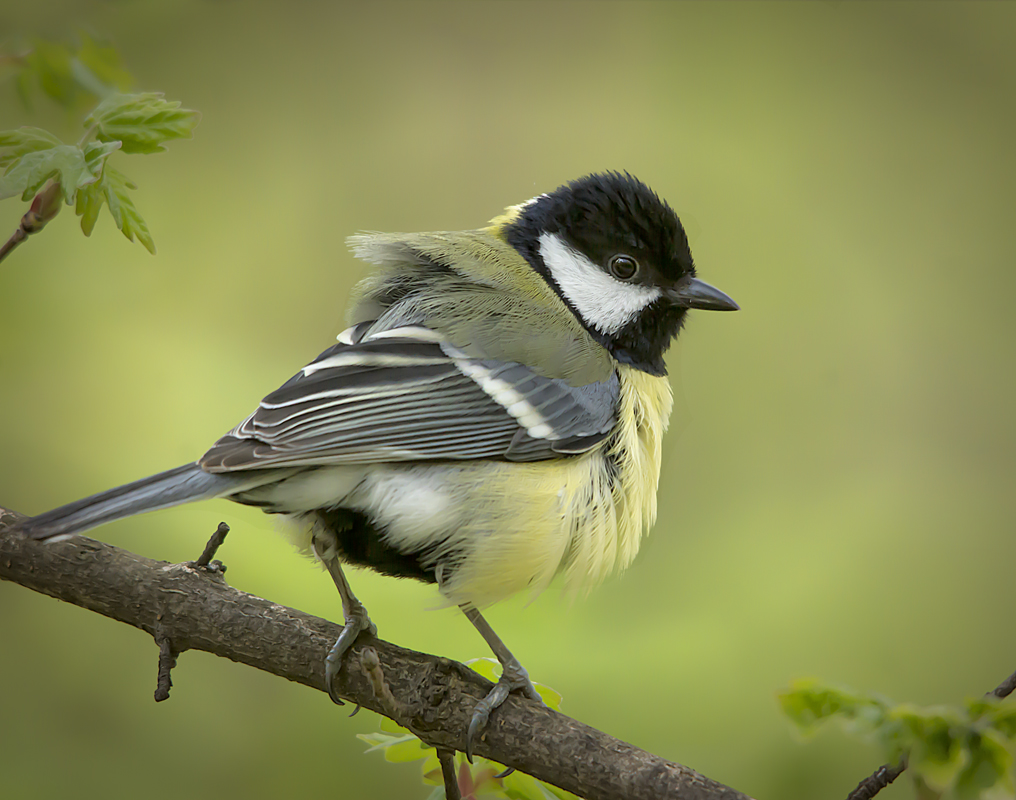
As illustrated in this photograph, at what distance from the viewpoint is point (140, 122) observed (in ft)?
3.24

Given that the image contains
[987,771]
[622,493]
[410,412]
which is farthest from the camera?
[622,493]

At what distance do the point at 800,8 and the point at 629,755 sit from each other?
2.45 metres

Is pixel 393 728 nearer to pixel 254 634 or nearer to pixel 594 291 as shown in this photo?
pixel 254 634

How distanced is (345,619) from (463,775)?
300 millimetres

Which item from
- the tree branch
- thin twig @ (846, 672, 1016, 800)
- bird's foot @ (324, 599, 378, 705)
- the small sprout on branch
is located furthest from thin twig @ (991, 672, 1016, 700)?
the small sprout on branch

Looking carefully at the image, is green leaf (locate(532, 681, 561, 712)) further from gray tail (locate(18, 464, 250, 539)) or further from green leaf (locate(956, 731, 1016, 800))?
green leaf (locate(956, 731, 1016, 800))

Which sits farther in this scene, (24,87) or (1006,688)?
(24,87)

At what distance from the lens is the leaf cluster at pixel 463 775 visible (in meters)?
1.08

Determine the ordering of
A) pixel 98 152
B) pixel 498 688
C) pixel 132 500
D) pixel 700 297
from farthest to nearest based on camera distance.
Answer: pixel 700 297
pixel 498 688
pixel 132 500
pixel 98 152

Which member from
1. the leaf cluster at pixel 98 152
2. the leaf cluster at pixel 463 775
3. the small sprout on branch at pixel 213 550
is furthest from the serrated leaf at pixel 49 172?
the leaf cluster at pixel 463 775

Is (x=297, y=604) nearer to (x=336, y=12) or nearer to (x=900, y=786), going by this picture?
(x=900, y=786)

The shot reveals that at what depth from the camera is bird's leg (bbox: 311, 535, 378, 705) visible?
3.91ft

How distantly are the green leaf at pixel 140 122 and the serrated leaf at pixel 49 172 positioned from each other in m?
0.04

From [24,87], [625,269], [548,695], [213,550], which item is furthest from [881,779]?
[24,87]
